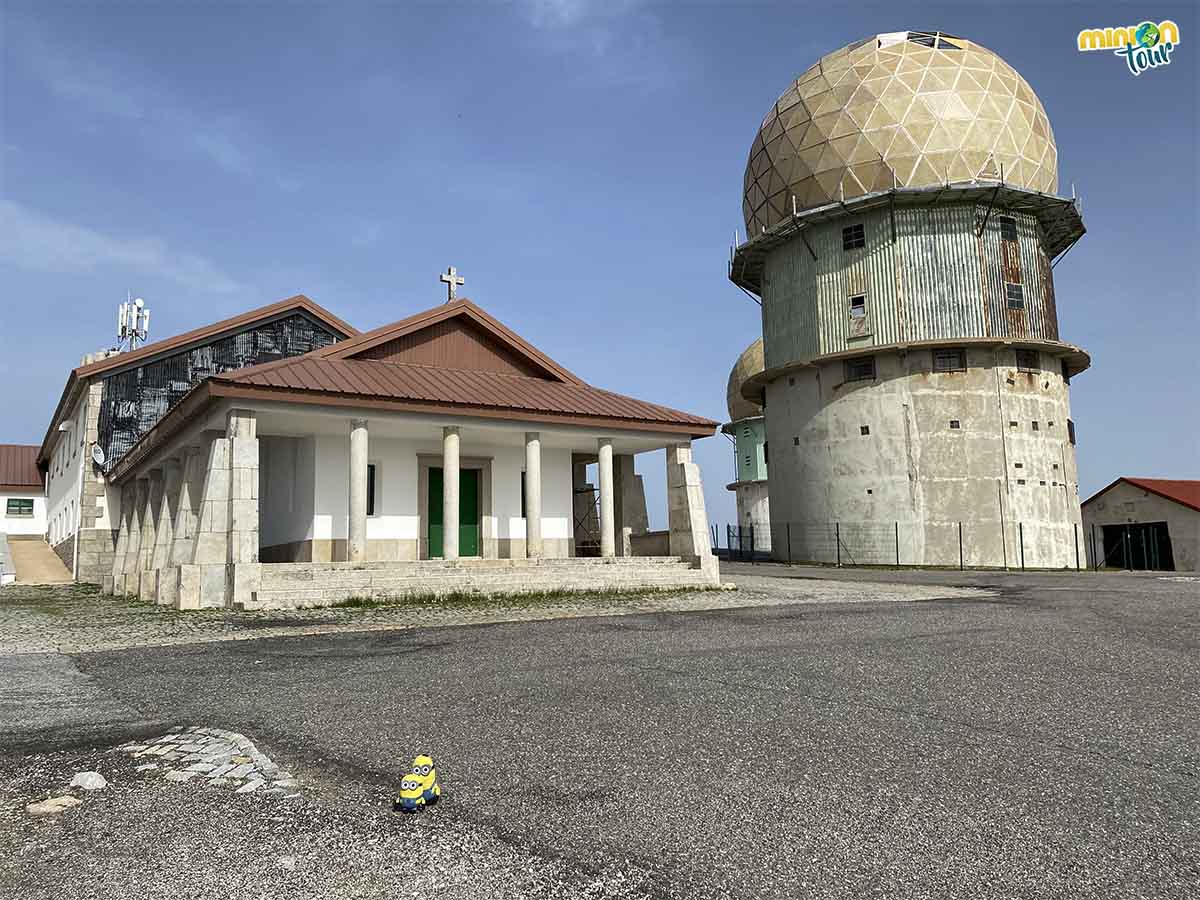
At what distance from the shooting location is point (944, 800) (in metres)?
4.07

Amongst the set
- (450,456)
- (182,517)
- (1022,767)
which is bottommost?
(1022,767)

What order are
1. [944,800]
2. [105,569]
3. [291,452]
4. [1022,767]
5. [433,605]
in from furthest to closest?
[105,569]
[291,452]
[433,605]
[1022,767]
[944,800]

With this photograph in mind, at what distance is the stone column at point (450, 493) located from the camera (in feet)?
59.4

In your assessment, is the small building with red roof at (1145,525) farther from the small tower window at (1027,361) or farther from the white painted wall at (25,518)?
the white painted wall at (25,518)

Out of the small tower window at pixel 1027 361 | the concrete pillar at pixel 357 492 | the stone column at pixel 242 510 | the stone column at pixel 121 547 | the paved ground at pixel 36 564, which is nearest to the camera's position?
the stone column at pixel 242 510

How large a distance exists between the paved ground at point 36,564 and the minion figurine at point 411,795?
105ft

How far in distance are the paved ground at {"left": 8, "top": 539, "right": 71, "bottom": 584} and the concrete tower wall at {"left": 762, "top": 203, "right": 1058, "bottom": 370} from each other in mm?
30373

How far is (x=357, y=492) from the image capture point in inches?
683

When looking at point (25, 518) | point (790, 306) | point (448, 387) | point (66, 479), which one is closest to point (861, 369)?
point (790, 306)

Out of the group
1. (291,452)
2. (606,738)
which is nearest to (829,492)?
(291,452)

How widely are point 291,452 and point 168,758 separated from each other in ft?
56.1

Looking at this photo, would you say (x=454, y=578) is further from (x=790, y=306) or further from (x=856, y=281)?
(x=790, y=306)

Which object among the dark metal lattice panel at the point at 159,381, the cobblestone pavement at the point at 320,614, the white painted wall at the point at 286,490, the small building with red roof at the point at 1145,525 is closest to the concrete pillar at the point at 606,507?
the cobblestone pavement at the point at 320,614

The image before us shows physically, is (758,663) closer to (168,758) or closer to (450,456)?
(168,758)
